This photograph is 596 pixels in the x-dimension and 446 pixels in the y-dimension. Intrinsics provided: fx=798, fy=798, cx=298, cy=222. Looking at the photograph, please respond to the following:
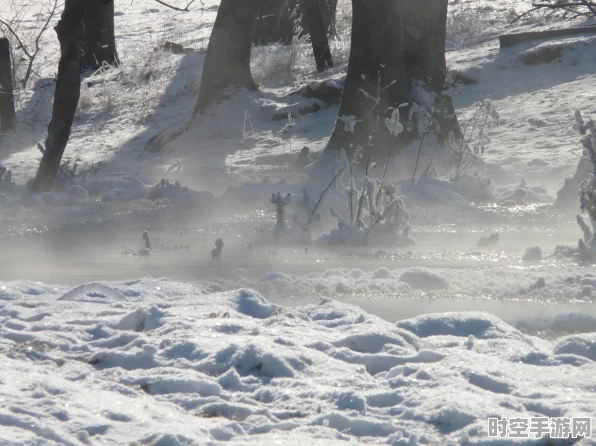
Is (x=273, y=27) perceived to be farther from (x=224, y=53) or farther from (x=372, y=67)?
(x=372, y=67)

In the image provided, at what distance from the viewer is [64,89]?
7148 mm

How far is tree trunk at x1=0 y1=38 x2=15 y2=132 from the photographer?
12031 millimetres

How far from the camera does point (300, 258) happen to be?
5.30 meters

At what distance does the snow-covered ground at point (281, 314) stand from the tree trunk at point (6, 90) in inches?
122

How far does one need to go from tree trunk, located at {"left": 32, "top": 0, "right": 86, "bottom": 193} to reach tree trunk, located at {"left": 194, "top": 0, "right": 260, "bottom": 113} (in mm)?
4347

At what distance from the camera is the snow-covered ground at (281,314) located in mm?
2455

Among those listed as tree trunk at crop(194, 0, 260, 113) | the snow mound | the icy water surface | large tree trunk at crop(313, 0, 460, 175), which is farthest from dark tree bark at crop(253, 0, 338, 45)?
the snow mound

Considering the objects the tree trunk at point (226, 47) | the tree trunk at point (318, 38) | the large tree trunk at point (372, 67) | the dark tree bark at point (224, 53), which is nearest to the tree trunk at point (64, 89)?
the large tree trunk at point (372, 67)

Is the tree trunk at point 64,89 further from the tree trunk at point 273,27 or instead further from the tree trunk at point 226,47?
the tree trunk at point 273,27

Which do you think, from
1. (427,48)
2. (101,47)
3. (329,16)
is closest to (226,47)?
(427,48)

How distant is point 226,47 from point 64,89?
4848 mm

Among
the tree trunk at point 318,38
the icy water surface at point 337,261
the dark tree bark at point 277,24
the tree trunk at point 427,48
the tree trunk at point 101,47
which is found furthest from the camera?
the dark tree bark at point 277,24

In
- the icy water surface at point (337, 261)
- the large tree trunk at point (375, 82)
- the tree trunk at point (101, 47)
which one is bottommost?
the icy water surface at point (337, 261)

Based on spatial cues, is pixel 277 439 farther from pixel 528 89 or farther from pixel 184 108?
pixel 184 108
